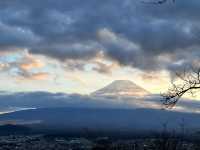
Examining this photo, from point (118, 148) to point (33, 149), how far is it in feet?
313

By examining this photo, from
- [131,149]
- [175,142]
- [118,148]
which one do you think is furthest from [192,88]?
[131,149]

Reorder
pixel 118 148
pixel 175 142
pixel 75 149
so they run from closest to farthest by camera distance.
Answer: pixel 175 142, pixel 118 148, pixel 75 149

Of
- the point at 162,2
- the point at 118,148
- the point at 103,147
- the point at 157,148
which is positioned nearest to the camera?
the point at 162,2

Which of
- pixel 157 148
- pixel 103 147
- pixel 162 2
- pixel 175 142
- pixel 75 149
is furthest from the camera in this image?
pixel 75 149

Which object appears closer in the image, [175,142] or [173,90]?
[173,90]

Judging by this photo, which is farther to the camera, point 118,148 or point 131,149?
point 131,149

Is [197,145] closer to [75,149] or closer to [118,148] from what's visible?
[118,148]

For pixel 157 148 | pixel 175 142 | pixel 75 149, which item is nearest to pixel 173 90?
pixel 175 142

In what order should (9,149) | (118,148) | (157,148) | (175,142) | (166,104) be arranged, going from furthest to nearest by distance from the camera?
1. (9,149)
2. (118,148)
3. (157,148)
4. (175,142)
5. (166,104)

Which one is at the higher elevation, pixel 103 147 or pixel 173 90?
pixel 173 90

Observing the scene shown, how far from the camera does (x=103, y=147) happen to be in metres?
30.7

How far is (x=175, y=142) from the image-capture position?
75.3ft

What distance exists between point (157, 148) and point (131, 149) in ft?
14.7

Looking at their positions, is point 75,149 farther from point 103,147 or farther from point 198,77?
point 198,77
